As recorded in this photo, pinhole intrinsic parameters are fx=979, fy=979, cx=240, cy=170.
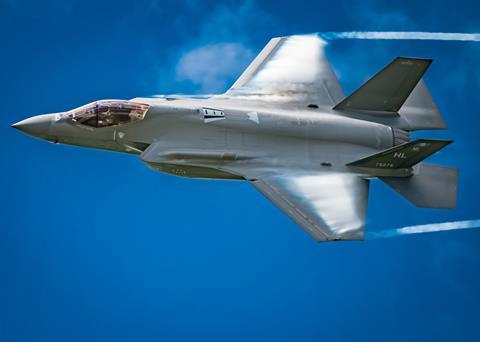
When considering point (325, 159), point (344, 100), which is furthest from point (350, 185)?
point (344, 100)

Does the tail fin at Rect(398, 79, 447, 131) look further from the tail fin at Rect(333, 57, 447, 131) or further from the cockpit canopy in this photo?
the cockpit canopy

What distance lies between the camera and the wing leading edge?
1934 cm

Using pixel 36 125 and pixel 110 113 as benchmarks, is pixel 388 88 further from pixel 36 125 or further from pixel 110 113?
pixel 36 125

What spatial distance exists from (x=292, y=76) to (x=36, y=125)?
20.5 ft

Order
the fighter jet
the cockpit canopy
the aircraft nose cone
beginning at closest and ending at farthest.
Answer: the fighter jet, the cockpit canopy, the aircraft nose cone

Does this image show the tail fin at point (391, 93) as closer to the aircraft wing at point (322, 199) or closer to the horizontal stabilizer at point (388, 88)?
the horizontal stabilizer at point (388, 88)

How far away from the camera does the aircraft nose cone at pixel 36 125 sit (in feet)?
70.5

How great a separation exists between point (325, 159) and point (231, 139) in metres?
2.12

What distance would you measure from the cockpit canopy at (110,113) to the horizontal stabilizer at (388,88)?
4.61 meters

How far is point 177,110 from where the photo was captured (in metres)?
21.3

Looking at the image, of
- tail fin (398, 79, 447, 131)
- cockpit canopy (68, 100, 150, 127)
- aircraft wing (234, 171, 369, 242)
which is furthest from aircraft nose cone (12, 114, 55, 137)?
tail fin (398, 79, 447, 131)

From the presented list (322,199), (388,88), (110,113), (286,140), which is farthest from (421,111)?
(110,113)

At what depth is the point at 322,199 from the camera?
2036 cm

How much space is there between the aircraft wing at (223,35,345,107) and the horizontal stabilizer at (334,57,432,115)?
885 millimetres
